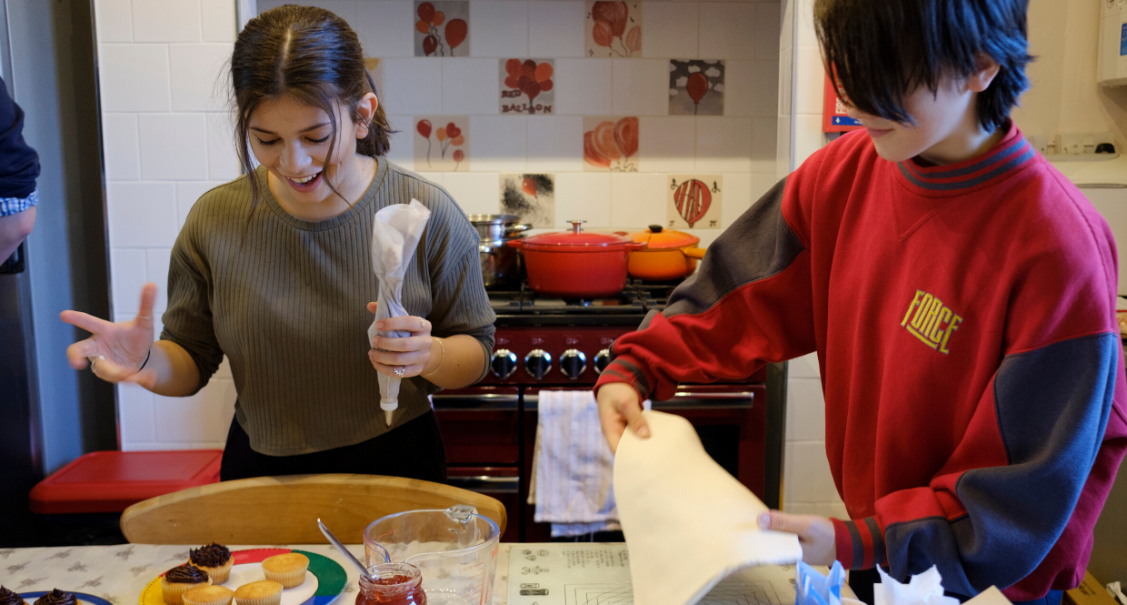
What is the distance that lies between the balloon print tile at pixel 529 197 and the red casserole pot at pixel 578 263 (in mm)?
385

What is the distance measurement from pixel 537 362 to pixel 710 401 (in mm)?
455

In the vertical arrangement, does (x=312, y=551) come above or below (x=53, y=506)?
above

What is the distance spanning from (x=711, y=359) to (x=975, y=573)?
1.41 feet

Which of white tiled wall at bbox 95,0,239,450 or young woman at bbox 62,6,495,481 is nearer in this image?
young woman at bbox 62,6,495,481

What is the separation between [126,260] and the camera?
2133mm

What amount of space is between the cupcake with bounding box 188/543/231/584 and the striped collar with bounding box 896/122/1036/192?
2.91ft

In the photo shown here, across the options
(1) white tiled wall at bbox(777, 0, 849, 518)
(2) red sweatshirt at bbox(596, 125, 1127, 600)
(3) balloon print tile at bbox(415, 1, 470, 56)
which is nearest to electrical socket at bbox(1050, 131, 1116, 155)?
(1) white tiled wall at bbox(777, 0, 849, 518)

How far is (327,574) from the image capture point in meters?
0.96

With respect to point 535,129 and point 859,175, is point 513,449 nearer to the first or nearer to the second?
point 535,129

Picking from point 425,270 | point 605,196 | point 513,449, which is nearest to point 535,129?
point 605,196

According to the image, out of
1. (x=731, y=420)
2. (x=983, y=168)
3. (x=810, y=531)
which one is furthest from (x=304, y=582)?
(x=731, y=420)

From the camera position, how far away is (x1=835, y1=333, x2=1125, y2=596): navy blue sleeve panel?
71 centimetres

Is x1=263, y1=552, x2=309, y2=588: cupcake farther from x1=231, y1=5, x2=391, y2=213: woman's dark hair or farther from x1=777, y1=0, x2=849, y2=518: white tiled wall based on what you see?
x1=777, y1=0, x2=849, y2=518: white tiled wall

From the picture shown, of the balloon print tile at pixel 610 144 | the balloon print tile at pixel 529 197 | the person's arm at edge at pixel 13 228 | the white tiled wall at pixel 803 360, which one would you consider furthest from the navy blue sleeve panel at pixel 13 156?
the white tiled wall at pixel 803 360
